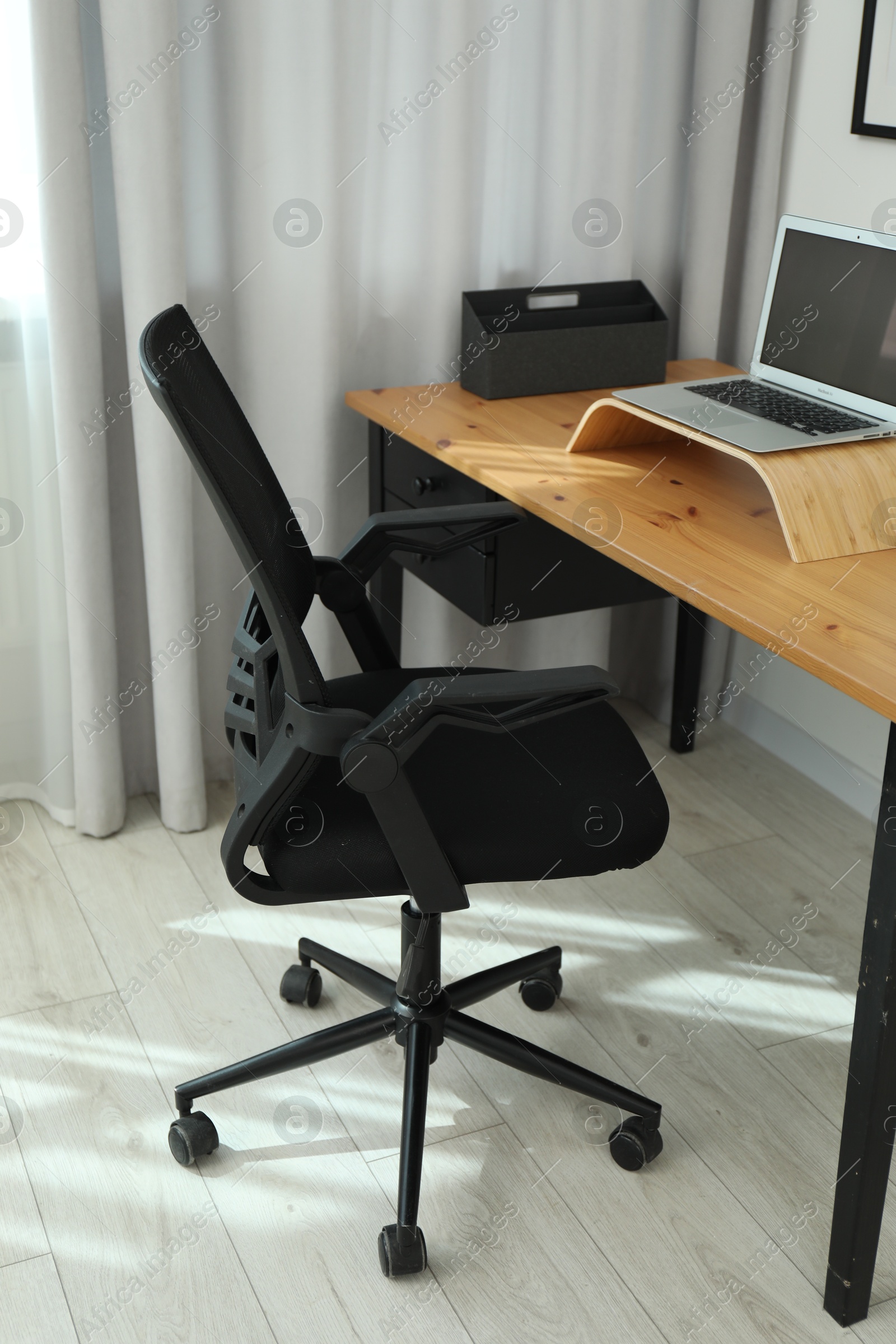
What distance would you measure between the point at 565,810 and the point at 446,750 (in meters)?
0.20

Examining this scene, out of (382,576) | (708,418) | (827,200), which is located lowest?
(382,576)

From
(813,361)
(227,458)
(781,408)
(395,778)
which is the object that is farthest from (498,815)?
(813,361)

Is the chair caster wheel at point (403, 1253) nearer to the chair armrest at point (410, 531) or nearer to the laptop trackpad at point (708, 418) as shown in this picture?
the chair armrest at point (410, 531)

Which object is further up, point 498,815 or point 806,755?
point 498,815

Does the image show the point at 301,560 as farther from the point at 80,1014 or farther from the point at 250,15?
the point at 250,15

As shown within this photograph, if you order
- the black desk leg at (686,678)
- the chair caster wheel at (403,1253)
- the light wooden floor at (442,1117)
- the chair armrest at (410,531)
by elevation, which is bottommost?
the light wooden floor at (442,1117)

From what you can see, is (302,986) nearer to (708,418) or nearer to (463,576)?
(463,576)

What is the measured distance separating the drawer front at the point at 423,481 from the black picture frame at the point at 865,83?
3.37ft

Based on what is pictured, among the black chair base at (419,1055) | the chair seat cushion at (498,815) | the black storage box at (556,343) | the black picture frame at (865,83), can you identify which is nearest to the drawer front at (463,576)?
the black storage box at (556,343)

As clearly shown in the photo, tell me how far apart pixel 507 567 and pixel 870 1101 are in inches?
37.3

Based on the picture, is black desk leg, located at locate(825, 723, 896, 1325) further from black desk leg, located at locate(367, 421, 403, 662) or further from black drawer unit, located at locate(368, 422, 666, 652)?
black desk leg, located at locate(367, 421, 403, 662)

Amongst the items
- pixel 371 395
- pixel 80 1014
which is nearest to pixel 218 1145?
pixel 80 1014

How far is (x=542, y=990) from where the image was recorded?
6.49ft

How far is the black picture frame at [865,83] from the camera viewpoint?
2.24 meters
